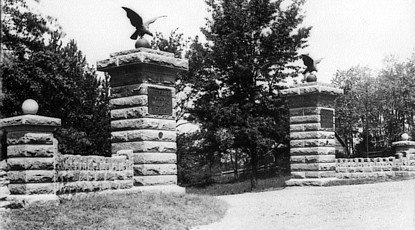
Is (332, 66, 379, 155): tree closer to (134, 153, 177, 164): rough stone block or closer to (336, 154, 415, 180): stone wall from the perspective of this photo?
(336, 154, 415, 180): stone wall

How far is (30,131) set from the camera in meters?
8.99

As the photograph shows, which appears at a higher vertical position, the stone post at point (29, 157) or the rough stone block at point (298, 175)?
the stone post at point (29, 157)

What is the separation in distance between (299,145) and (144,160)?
720 centimetres

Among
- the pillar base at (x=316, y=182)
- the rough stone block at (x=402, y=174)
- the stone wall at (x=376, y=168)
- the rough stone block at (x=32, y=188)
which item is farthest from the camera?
the rough stone block at (x=402, y=174)

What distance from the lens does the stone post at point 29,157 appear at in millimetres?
8852

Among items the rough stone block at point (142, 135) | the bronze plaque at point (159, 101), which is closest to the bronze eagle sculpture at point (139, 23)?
the bronze plaque at point (159, 101)

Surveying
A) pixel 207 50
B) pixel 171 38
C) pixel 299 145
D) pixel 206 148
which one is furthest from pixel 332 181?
pixel 171 38

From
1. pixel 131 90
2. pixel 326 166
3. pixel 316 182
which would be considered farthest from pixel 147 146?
pixel 326 166

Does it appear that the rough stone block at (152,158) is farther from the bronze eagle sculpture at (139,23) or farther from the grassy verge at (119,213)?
the bronze eagle sculpture at (139,23)

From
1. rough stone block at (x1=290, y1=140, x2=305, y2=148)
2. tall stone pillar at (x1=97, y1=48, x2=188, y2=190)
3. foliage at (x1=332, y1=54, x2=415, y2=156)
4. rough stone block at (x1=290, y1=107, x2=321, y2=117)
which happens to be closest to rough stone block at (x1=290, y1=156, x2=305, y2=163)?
rough stone block at (x1=290, y1=140, x2=305, y2=148)

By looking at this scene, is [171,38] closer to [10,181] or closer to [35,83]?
[35,83]

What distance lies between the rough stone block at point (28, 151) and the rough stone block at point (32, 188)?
0.54m

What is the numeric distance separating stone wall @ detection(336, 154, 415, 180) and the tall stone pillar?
769 centimetres

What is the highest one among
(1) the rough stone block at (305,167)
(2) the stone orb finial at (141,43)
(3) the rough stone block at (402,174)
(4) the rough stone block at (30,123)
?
(2) the stone orb finial at (141,43)
